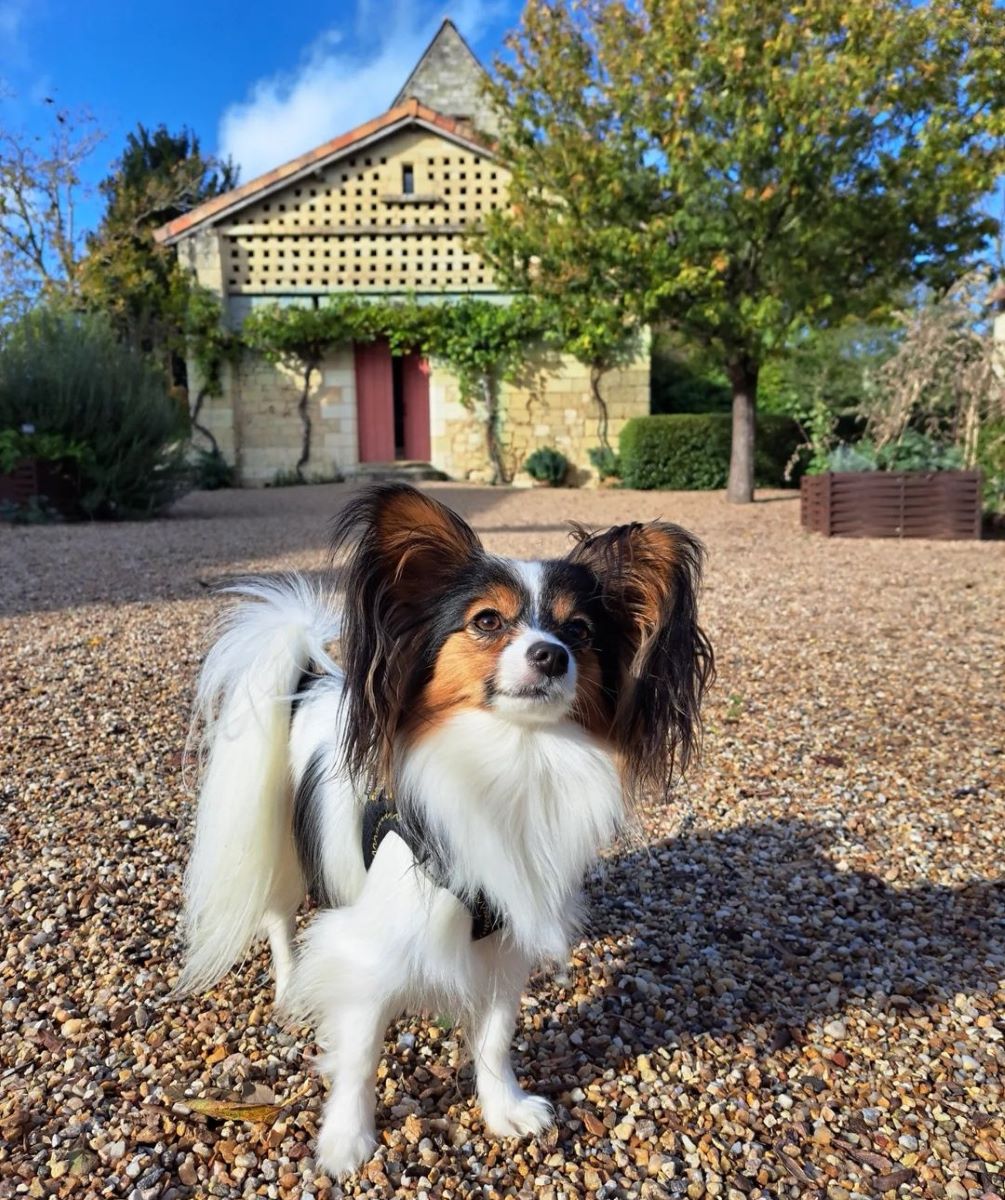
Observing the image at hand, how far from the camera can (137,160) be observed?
91.5ft

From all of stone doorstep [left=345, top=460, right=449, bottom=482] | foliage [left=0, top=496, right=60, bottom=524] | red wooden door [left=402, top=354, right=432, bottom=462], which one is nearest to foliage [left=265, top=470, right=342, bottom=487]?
stone doorstep [left=345, top=460, right=449, bottom=482]

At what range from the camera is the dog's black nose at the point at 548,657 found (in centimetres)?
160

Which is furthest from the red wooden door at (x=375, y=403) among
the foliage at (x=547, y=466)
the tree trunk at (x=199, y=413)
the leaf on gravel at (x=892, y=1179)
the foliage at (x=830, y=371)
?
the leaf on gravel at (x=892, y=1179)

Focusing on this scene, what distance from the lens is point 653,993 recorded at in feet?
7.64

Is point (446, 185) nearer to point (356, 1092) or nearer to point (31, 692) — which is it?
point (31, 692)

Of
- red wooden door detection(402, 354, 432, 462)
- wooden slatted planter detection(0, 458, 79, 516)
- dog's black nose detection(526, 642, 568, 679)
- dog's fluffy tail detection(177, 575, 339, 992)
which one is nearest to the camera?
dog's black nose detection(526, 642, 568, 679)

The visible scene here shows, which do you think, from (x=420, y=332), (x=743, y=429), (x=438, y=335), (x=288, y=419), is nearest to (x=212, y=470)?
(x=288, y=419)

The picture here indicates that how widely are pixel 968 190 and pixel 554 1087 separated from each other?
13436 millimetres

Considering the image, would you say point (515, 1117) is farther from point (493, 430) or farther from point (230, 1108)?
point (493, 430)

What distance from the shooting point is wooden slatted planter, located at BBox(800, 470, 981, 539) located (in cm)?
970

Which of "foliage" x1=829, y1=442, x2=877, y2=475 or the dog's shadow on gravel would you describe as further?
"foliage" x1=829, y1=442, x2=877, y2=475

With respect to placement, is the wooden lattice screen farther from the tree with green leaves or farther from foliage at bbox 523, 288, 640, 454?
the tree with green leaves

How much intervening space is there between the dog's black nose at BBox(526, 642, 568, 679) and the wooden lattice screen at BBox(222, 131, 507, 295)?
18.8 m

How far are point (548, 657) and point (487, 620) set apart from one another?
0.20 metres
